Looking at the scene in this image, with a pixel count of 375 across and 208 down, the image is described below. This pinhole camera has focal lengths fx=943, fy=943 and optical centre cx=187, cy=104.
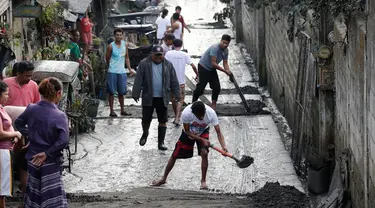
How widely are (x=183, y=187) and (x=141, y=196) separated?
1.03m

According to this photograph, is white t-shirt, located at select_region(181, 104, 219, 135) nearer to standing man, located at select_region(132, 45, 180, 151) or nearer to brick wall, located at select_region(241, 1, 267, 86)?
standing man, located at select_region(132, 45, 180, 151)

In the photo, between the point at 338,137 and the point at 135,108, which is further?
the point at 135,108

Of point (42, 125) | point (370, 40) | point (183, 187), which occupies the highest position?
point (370, 40)

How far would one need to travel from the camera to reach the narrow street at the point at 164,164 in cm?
1136

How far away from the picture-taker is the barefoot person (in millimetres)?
8867

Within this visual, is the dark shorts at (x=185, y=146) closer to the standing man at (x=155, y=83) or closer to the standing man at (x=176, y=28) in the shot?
the standing man at (x=155, y=83)

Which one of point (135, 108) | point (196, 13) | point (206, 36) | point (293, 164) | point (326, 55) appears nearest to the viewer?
point (326, 55)

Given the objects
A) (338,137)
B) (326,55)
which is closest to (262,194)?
(338,137)

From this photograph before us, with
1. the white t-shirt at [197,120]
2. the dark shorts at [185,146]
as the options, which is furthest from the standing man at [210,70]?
the white t-shirt at [197,120]

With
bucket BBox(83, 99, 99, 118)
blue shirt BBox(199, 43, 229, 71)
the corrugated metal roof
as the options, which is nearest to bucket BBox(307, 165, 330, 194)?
blue shirt BBox(199, 43, 229, 71)

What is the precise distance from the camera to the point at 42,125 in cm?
888

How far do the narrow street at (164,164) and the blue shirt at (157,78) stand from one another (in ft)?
3.09

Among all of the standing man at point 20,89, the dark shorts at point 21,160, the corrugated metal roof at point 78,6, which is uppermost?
the corrugated metal roof at point 78,6

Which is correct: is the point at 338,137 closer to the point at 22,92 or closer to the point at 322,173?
the point at 322,173
